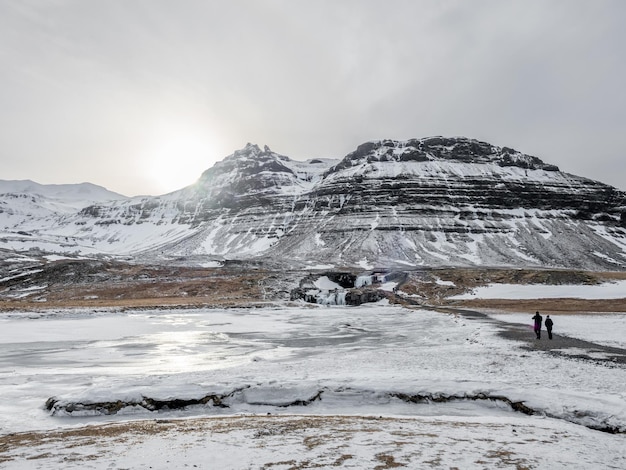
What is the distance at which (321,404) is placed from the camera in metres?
15.2

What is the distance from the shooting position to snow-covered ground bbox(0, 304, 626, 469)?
898 centimetres

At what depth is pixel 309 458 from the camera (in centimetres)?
866

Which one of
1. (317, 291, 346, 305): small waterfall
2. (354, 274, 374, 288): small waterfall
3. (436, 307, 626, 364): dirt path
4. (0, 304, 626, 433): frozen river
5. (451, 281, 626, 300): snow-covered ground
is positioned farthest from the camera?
(354, 274, 374, 288): small waterfall

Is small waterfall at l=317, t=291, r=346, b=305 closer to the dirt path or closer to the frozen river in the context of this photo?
the frozen river

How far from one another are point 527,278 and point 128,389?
90.1m

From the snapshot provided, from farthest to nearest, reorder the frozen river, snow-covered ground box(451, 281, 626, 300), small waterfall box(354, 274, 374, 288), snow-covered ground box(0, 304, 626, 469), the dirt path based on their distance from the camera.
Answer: small waterfall box(354, 274, 374, 288) < snow-covered ground box(451, 281, 626, 300) < the dirt path < the frozen river < snow-covered ground box(0, 304, 626, 469)

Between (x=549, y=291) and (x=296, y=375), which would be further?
(x=549, y=291)

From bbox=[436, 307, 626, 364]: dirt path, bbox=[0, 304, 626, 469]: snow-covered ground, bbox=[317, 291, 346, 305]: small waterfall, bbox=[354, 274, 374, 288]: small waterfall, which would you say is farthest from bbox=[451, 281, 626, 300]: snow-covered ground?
bbox=[0, 304, 626, 469]: snow-covered ground

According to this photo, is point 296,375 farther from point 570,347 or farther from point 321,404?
point 570,347

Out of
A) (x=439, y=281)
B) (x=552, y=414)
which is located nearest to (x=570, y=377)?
(x=552, y=414)

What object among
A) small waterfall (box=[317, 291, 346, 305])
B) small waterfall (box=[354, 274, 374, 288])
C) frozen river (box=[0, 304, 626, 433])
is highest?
small waterfall (box=[354, 274, 374, 288])

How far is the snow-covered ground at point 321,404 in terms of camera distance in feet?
29.5

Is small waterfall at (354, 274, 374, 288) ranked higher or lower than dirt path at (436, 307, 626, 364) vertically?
higher

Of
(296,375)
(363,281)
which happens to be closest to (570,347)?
(296,375)
